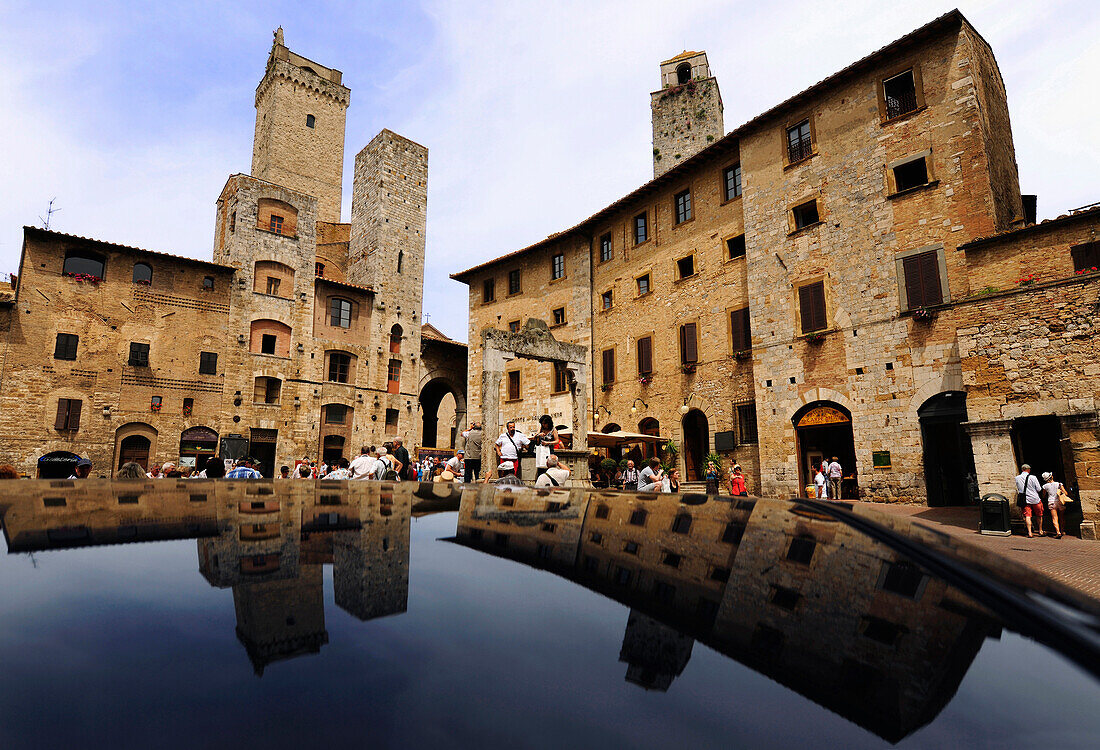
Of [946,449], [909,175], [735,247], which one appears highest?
[909,175]

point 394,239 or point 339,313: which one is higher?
point 394,239

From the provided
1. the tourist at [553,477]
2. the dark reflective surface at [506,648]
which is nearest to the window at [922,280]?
the tourist at [553,477]

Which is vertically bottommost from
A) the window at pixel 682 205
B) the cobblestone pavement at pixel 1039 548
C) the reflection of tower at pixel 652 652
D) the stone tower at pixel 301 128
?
the cobblestone pavement at pixel 1039 548

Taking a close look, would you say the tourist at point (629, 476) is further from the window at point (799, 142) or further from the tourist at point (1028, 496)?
the window at point (799, 142)

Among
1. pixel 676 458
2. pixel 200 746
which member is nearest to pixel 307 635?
pixel 200 746

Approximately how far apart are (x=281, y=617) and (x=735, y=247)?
72.8ft

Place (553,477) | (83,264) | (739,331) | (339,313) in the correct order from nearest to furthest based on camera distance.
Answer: (553,477) → (739,331) → (83,264) → (339,313)

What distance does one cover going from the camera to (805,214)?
1889cm

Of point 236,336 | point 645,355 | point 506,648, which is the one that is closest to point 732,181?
point 645,355

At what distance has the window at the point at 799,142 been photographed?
61.7 ft

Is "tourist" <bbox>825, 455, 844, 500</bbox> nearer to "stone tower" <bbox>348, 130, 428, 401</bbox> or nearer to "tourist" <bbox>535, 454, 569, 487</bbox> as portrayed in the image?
"tourist" <bbox>535, 454, 569, 487</bbox>

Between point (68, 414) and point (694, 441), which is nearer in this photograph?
point (694, 441)

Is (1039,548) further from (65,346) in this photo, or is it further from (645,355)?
(65,346)

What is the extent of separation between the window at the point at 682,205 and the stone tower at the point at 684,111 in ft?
22.9
